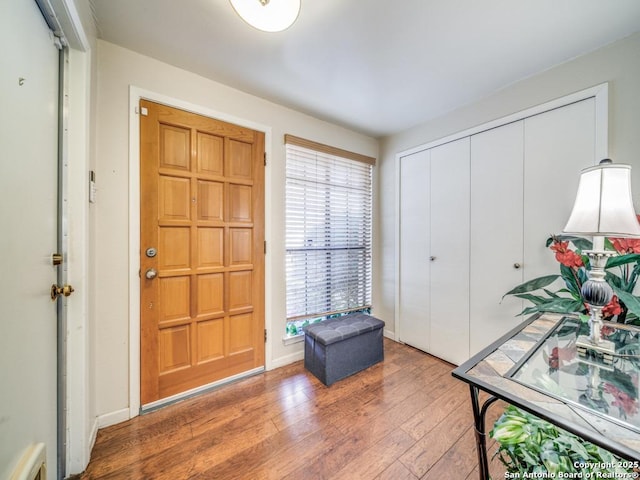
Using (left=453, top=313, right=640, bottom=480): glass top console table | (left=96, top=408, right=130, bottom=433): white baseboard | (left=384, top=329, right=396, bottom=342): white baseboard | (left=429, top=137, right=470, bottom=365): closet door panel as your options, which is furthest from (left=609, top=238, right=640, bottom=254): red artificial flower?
(left=96, top=408, right=130, bottom=433): white baseboard

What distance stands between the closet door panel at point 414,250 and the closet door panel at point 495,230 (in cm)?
45

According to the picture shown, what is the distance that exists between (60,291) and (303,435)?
149 centimetres

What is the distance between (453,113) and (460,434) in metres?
2.57

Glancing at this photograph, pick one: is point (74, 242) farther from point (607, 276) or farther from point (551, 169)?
point (551, 169)

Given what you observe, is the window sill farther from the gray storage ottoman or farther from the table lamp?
the table lamp

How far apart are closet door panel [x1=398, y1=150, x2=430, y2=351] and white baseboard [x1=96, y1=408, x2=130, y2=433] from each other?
2.50 m

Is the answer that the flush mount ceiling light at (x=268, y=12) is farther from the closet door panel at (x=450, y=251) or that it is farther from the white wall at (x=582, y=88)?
the closet door panel at (x=450, y=251)

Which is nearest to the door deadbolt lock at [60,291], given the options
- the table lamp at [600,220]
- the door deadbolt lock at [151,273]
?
the door deadbolt lock at [151,273]

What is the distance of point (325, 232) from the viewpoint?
8.28ft

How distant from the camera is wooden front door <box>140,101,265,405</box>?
1635mm

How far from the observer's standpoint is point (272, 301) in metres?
2.18

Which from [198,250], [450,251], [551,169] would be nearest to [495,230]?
[450,251]

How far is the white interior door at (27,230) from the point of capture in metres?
0.70

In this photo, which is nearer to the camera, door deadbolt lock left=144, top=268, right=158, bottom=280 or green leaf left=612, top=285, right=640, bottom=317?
green leaf left=612, top=285, right=640, bottom=317
